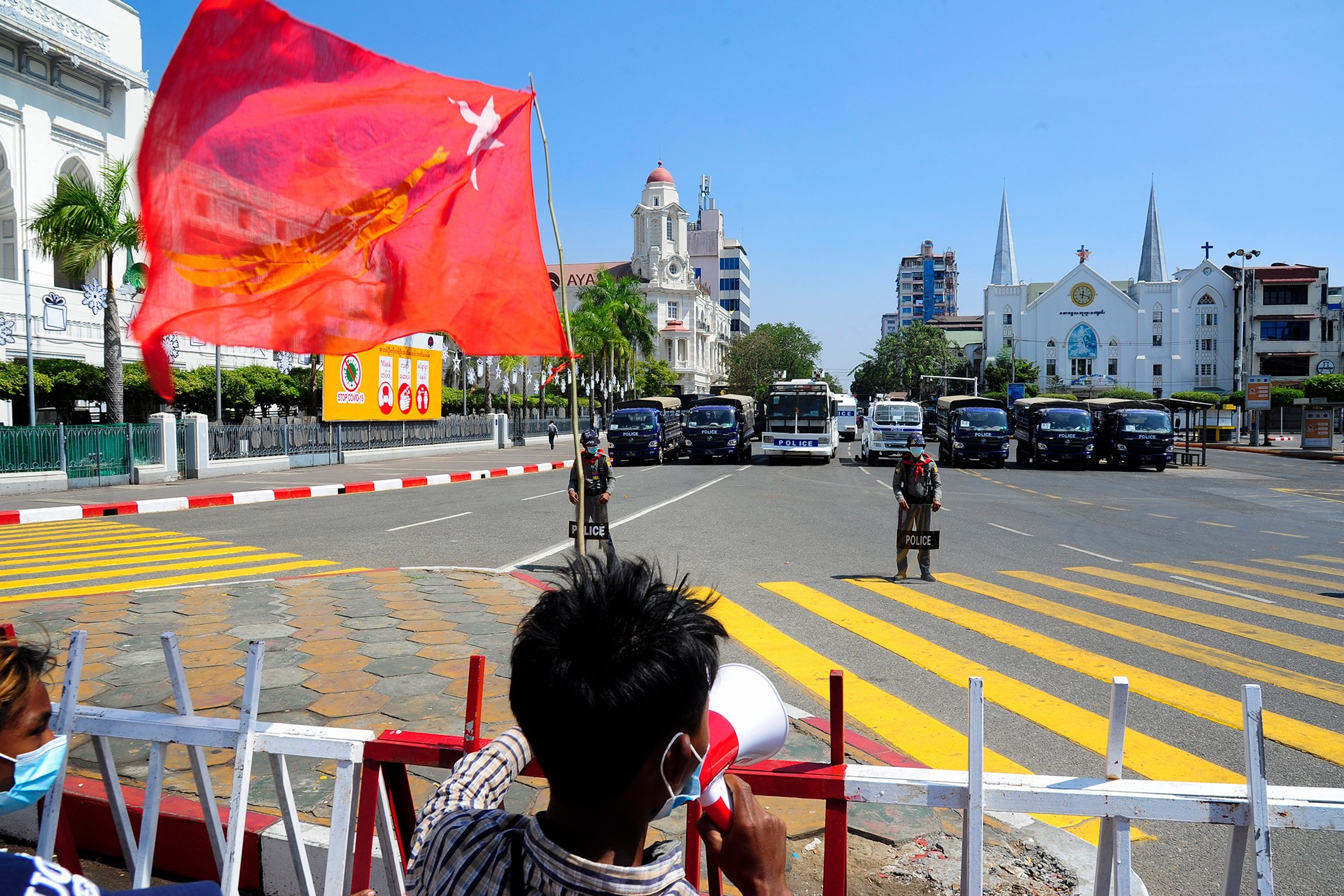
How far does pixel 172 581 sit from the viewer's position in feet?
29.2

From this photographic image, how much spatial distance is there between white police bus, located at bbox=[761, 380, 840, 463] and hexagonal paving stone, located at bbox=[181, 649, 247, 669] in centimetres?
2660

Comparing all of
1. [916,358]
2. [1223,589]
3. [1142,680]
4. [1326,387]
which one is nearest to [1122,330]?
[916,358]

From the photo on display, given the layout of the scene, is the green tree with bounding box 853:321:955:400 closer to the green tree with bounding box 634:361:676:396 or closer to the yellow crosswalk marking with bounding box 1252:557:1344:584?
the green tree with bounding box 634:361:676:396

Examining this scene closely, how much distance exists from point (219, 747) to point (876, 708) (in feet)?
12.7

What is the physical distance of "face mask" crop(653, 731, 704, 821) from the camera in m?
1.41

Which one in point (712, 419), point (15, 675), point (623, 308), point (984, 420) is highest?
point (623, 308)

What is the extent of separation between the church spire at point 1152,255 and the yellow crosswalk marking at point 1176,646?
377 feet

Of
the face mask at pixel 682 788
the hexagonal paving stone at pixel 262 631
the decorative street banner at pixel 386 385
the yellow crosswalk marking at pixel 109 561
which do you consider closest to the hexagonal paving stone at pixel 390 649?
the hexagonal paving stone at pixel 262 631

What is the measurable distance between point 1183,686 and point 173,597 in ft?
25.8

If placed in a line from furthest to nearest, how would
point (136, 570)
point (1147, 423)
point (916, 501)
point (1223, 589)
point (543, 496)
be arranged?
point (1147, 423), point (543, 496), point (916, 501), point (136, 570), point (1223, 589)

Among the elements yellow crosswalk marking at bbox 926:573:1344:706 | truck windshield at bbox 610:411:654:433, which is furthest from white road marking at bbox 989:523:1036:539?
truck windshield at bbox 610:411:654:433

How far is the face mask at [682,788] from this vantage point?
1.41 meters

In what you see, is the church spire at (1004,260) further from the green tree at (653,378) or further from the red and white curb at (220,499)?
the red and white curb at (220,499)

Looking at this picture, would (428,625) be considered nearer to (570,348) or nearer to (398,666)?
(398,666)
